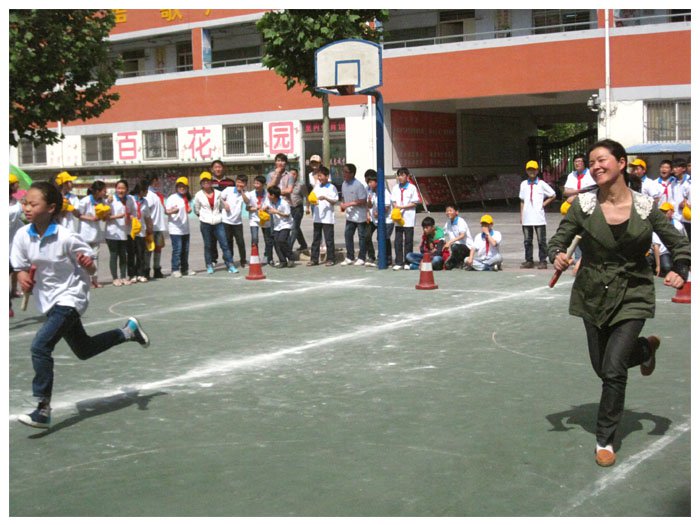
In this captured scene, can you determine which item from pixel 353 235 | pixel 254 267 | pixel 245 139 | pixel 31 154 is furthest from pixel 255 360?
pixel 31 154

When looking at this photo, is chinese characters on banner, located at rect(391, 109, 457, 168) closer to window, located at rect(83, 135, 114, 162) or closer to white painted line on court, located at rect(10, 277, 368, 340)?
window, located at rect(83, 135, 114, 162)

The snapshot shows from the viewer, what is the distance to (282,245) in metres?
16.7

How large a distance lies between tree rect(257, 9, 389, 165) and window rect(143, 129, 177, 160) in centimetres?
1879

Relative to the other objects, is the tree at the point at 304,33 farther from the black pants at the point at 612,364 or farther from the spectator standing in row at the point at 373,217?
the black pants at the point at 612,364

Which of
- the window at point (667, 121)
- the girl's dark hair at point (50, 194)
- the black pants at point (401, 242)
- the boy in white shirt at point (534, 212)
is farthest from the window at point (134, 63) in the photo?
the girl's dark hair at point (50, 194)

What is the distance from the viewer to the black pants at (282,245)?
54.7 feet

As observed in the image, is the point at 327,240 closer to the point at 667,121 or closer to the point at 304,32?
the point at 304,32

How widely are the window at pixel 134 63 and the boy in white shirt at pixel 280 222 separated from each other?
24.6 m

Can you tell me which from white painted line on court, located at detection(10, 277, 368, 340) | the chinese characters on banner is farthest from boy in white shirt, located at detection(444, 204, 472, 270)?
the chinese characters on banner

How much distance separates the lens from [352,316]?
11.0 m

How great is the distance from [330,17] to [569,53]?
485 inches

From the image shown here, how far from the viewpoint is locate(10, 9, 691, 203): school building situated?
2709cm

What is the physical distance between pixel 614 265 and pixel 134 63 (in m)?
36.9

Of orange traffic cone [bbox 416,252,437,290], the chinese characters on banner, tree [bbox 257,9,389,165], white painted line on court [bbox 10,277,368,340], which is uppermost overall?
tree [bbox 257,9,389,165]
